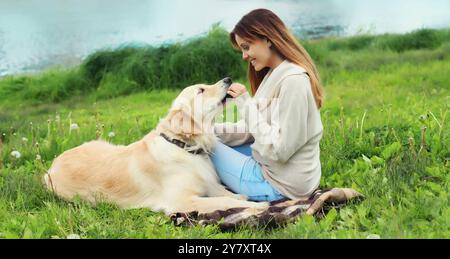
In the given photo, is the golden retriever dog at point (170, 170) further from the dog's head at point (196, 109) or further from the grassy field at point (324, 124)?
the grassy field at point (324, 124)

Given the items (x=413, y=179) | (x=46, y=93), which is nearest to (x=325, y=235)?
(x=413, y=179)

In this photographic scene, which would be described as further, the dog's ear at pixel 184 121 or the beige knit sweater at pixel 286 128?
the dog's ear at pixel 184 121

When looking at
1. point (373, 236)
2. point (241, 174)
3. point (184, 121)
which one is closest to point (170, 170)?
point (184, 121)

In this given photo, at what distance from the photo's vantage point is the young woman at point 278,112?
3.80 m

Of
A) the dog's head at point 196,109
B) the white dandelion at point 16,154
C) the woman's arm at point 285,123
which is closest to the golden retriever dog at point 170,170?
the dog's head at point 196,109

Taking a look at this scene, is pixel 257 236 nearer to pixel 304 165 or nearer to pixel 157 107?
pixel 304 165

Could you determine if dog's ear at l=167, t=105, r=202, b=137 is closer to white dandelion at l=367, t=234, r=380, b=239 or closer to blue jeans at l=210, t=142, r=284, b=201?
blue jeans at l=210, t=142, r=284, b=201

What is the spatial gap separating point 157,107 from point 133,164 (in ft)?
13.3

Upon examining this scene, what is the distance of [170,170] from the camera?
421cm

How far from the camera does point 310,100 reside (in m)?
3.85

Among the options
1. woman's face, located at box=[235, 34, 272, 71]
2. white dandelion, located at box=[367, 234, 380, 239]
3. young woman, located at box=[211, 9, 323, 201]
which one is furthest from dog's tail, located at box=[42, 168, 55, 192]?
white dandelion, located at box=[367, 234, 380, 239]

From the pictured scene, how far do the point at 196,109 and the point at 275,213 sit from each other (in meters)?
0.91

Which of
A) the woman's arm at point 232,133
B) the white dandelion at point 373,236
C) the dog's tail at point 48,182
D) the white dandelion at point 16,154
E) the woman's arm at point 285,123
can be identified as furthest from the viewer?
the white dandelion at point 16,154

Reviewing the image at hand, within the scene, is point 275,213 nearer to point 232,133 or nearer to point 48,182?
point 232,133
